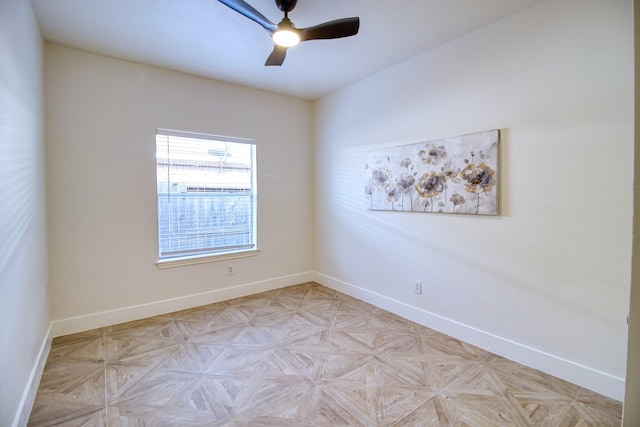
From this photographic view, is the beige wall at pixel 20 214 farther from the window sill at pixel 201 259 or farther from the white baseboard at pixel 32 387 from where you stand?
the window sill at pixel 201 259

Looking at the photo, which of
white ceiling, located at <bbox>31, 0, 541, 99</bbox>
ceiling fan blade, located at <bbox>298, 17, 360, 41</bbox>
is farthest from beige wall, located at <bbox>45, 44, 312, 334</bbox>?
ceiling fan blade, located at <bbox>298, 17, 360, 41</bbox>

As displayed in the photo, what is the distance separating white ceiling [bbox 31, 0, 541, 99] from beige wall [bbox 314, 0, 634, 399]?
0.27m

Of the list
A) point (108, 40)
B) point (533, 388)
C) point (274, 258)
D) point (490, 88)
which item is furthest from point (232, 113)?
point (533, 388)

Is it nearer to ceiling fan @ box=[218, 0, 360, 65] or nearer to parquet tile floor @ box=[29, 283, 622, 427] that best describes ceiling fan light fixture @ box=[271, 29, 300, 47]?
ceiling fan @ box=[218, 0, 360, 65]

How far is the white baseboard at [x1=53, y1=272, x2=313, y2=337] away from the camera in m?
2.71

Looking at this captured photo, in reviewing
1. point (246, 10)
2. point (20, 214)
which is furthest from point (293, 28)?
point (20, 214)

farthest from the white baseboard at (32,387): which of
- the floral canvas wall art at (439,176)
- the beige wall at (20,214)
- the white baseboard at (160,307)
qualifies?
the floral canvas wall art at (439,176)

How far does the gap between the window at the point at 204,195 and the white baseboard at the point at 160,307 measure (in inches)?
18.0

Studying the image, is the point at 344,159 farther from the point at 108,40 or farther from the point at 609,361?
the point at 609,361

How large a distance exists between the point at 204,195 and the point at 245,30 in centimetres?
180

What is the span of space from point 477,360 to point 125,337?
2.95 m

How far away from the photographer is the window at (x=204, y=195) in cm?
321

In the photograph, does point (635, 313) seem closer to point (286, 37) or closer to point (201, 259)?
point (286, 37)

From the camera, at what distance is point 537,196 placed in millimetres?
2131
